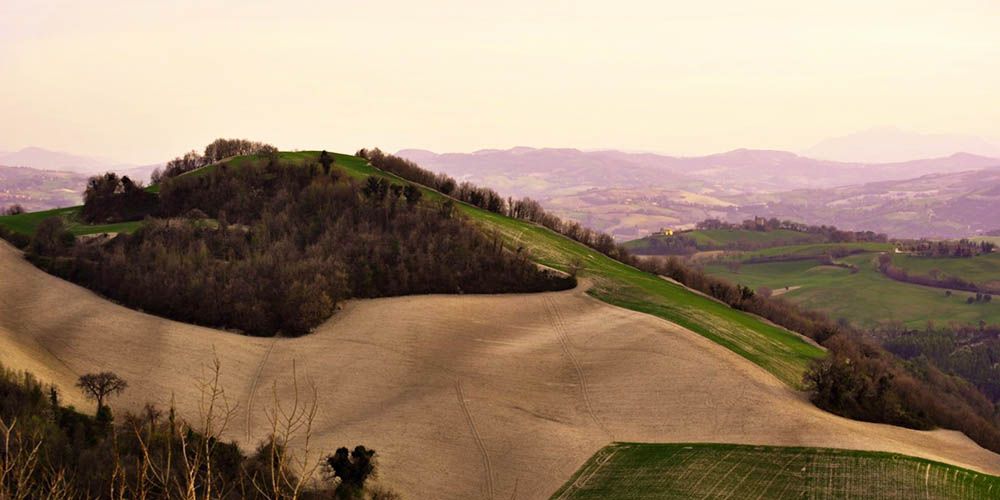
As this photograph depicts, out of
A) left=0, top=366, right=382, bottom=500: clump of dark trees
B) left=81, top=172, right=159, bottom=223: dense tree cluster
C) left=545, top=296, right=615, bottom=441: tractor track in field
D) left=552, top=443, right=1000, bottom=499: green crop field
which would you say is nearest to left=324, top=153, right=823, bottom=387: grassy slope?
left=545, top=296, right=615, bottom=441: tractor track in field

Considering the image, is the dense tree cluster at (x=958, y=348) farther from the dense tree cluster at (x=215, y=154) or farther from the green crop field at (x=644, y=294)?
the dense tree cluster at (x=215, y=154)

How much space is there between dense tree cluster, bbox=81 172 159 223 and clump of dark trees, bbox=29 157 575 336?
1222 mm

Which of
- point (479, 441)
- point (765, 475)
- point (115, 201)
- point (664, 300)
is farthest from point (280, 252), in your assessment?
point (765, 475)

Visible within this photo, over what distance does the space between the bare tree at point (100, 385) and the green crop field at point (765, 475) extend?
124 feet

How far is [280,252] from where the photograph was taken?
326 ft

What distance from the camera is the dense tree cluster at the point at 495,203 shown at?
140500 millimetres

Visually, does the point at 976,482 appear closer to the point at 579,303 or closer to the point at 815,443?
the point at 815,443

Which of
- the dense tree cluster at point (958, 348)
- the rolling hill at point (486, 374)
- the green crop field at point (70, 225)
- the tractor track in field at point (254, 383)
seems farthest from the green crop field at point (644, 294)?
the dense tree cluster at point (958, 348)

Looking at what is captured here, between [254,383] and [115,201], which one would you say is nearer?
[254,383]

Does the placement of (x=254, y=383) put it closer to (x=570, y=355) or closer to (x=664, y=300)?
(x=570, y=355)

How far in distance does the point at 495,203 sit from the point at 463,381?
233ft

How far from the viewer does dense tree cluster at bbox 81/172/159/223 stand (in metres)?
115

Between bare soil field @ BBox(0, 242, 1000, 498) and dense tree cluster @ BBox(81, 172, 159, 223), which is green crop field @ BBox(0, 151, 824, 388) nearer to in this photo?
dense tree cluster @ BBox(81, 172, 159, 223)

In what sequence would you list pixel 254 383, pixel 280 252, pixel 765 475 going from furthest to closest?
pixel 280 252
pixel 254 383
pixel 765 475
